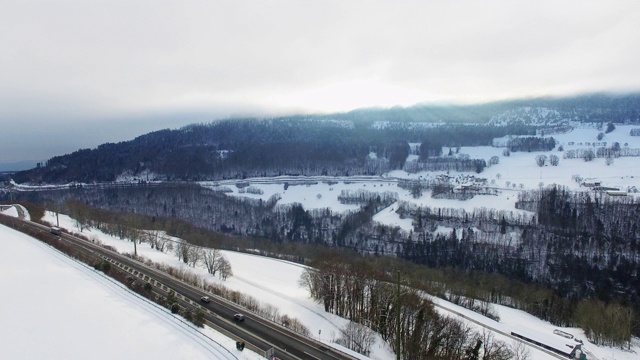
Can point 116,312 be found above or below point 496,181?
above

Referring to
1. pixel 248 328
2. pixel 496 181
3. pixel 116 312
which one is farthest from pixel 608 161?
pixel 116 312

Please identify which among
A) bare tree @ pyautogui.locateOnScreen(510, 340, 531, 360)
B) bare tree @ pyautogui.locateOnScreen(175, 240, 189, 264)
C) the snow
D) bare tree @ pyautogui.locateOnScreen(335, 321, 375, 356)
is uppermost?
the snow

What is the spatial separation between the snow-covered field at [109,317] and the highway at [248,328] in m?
1.82

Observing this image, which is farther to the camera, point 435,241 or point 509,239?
point 435,241

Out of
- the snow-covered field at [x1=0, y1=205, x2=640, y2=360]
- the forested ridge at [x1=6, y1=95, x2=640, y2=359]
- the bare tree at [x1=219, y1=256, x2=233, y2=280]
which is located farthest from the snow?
the forested ridge at [x1=6, y1=95, x2=640, y2=359]

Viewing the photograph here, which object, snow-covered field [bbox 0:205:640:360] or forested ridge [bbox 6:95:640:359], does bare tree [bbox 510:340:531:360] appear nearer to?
snow-covered field [bbox 0:205:640:360]

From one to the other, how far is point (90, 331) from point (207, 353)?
8706mm

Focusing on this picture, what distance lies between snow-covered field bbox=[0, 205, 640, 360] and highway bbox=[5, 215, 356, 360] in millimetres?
1817

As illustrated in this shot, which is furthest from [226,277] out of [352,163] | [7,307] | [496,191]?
[352,163]

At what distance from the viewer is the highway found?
2742 centimetres

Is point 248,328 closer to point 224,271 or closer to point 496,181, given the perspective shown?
point 224,271

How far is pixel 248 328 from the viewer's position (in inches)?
1227

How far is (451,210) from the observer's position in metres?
115

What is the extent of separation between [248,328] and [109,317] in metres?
10.4
